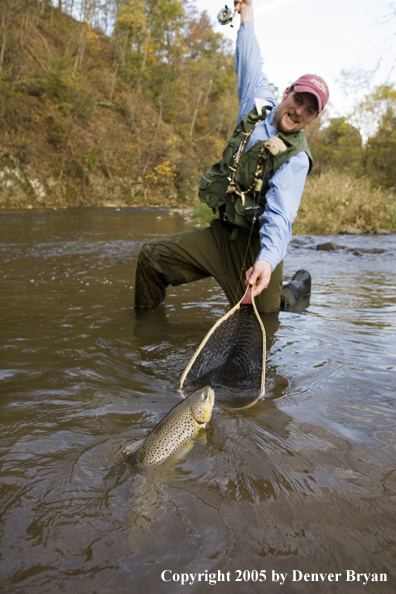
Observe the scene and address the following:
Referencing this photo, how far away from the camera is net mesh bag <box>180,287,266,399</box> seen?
3.46 m

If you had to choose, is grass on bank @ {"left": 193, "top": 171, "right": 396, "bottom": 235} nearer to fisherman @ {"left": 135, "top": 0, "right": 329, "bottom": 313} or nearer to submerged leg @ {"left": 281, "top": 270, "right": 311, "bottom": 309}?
submerged leg @ {"left": 281, "top": 270, "right": 311, "bottom": 309}

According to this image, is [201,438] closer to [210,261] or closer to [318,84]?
[210,261]

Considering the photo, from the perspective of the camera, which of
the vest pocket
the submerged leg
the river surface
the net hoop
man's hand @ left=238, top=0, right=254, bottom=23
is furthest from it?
the submerged leg

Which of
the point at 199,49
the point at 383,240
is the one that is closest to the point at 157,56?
the point at 199,49

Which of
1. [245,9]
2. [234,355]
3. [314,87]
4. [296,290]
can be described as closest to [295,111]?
[314,87]

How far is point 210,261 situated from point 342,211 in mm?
11792

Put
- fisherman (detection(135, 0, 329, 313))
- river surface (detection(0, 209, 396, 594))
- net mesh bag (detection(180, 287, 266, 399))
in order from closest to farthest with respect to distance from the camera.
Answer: river surface (detection(0, 209, 396, 594)) → net mesh bag (detection(180, 287, 266, 399)) → fisherman (detection(135, 0, 329, 313))

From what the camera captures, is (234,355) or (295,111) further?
Result: (295,111)

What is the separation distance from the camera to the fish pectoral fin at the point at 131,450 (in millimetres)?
2359

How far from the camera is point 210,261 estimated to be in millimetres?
4801

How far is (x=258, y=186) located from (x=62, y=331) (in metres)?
2.36

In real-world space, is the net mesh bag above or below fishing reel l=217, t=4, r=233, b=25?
below

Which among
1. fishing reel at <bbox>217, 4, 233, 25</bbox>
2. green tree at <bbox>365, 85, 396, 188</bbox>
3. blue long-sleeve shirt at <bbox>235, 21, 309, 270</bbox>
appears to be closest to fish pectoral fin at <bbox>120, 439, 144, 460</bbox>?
blue long-sleeve shirt at <bbox>235, 21, 309, 270</bbox>

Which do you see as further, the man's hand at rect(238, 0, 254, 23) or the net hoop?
the man's hand at rect(238, 0, 254, 23)
